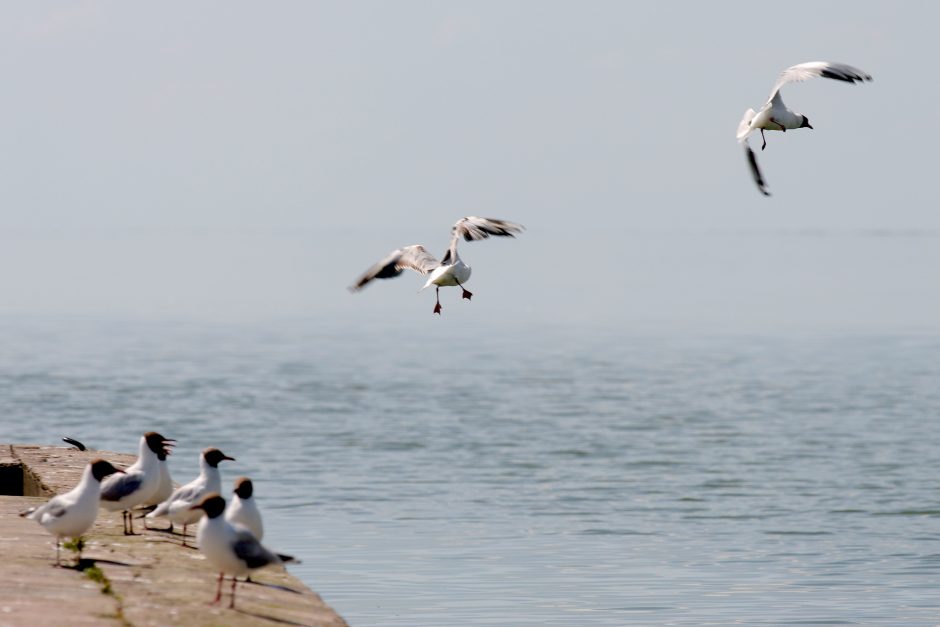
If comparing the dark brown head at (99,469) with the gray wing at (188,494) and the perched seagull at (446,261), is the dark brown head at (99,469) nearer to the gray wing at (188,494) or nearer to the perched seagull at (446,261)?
the gray wing at (188,494)

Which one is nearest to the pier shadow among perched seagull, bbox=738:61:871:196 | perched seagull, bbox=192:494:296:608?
perched seagull, bbox=192:494:296:608

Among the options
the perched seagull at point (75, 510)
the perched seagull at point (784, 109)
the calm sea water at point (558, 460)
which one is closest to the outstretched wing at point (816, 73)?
the perched seagull at point (784, 109)

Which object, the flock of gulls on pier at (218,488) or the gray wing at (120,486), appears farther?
the gray wing at (120,486)

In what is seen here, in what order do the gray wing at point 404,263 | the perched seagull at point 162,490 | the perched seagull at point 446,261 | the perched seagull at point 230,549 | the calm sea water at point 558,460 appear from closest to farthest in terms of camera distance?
the perched seagull at point 230,549, the perched seagull at point 162,490, the perched seagull at point 446,261, the gray wing at point 404,263, the calm sea water at point 558,460

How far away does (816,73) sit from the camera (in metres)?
17.2

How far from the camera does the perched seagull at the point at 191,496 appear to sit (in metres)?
14.0

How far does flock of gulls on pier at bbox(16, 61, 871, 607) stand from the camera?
11.9 meters

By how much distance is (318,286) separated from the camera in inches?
4727

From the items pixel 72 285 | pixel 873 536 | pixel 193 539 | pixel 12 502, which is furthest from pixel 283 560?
pixel 72 285

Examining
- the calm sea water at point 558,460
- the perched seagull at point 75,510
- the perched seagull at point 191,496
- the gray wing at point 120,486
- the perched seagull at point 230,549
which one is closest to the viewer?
the perched seagull at point 230,549

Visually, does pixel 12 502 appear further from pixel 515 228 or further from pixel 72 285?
pixel 72 285

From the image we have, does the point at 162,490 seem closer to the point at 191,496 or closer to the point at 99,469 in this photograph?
the point at 191,496

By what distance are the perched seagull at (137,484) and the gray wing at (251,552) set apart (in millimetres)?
2683

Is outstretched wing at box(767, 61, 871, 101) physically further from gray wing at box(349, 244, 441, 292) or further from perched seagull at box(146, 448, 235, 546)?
perched seagull at box(146, 448, 235, 546)
